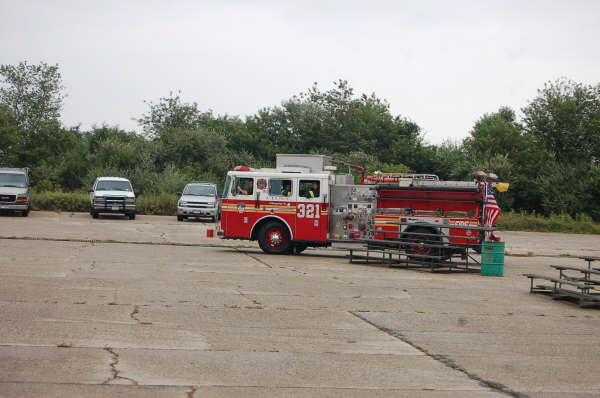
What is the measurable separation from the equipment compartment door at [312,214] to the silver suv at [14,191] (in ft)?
60.8

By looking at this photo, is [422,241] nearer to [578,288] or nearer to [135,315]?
[578,288]

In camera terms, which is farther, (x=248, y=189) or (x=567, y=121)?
(x=567, y=121)

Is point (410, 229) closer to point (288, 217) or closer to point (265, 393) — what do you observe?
point (288, 217)

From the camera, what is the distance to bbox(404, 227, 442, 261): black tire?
2014 cm

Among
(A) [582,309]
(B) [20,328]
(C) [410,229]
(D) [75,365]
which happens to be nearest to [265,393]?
(D) [75,365]

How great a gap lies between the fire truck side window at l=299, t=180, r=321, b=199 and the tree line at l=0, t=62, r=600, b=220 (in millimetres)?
26209

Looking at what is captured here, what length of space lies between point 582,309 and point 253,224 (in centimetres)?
1036

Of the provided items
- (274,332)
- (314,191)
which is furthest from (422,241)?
(274,332)

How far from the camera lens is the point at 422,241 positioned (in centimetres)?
2038

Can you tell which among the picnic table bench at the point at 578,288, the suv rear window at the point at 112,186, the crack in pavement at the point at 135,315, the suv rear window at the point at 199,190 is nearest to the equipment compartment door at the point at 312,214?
the picnic table bench at the point at 578,288

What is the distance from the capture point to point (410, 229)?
20.8 metres

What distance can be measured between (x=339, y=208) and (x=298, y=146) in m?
53.8

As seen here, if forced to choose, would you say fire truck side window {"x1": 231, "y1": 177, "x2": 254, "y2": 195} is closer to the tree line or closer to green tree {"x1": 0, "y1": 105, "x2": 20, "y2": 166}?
the tree line

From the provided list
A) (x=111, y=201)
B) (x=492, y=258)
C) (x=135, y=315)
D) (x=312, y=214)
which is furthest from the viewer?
(x=111, y=201)
